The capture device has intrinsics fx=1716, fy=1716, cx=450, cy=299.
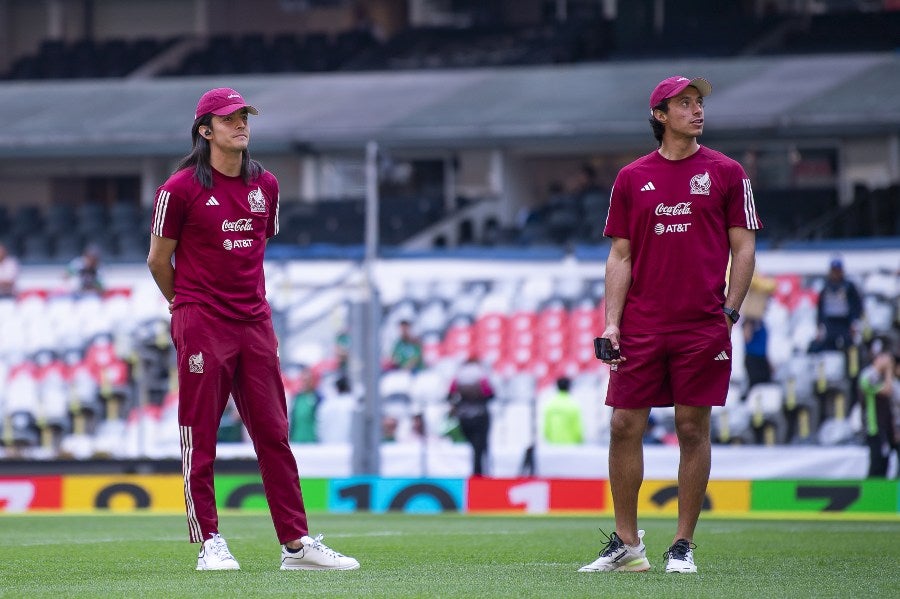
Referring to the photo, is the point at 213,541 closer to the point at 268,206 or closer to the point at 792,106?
the point at 268,206

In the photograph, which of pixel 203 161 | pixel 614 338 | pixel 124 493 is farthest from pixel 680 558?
pixel 124 493

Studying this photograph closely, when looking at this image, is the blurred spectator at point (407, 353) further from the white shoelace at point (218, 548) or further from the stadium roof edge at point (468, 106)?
the white shoelace at point (218, 548)

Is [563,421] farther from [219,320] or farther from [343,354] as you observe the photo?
[219,320]

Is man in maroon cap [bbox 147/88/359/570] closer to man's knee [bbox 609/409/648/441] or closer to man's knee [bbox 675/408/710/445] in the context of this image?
man's knee [bbox 609/409/648/441]

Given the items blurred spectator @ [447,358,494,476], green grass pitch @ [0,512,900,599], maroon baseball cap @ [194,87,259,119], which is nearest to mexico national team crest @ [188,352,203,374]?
green grass pitch @ [0,512,900,599]

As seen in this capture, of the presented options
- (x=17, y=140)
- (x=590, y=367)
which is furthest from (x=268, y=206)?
(x=17, y=140)

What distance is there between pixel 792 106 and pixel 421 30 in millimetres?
10407

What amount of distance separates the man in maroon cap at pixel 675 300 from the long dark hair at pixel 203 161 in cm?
161

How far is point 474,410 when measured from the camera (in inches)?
727

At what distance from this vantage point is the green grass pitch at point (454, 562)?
21.2 ft

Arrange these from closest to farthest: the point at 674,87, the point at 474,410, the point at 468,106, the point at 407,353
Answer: the point at 674,87 → the point at 474,410 → the point at 407,353 → the point at 468,106

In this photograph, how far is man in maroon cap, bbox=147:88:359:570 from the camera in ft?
24.3

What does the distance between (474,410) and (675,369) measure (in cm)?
1116

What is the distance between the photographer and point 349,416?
19.1m
